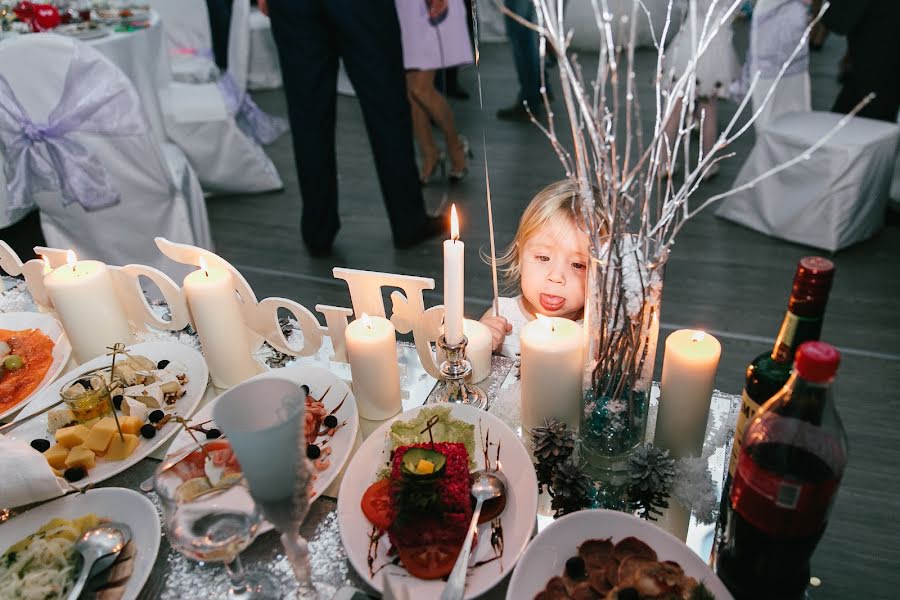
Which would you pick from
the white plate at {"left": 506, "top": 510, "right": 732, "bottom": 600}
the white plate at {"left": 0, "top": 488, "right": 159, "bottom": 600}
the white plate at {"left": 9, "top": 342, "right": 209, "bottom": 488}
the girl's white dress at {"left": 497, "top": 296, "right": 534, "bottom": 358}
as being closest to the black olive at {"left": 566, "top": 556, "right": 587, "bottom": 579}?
the white plate at {"left": 506, "top": 510, "right": 732, "bottom": 600}

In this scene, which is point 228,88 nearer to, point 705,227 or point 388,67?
point 388,67

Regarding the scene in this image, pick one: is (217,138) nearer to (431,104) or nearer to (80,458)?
(431,104)

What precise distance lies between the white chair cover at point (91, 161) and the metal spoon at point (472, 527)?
169 cm

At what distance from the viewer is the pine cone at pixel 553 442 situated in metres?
0.84

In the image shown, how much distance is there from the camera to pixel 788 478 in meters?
0.62

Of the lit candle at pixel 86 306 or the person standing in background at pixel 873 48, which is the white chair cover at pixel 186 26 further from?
the person standing in background at pixel 873 48

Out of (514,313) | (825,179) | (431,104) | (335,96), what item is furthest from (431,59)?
(514,313)

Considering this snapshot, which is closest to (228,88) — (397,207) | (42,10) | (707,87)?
(42,10)

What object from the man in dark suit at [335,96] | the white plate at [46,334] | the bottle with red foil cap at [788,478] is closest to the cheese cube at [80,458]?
the white plate at [46,334]

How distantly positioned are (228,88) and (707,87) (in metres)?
2.45

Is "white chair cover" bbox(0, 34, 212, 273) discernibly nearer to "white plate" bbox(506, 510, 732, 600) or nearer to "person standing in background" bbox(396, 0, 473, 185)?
"person standing in background" bbox(396, 0, 473, 185)

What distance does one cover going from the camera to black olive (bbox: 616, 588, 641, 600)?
67 cm

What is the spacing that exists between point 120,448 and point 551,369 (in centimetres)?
60

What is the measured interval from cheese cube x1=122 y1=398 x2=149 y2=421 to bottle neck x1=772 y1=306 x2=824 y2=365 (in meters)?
0.85
